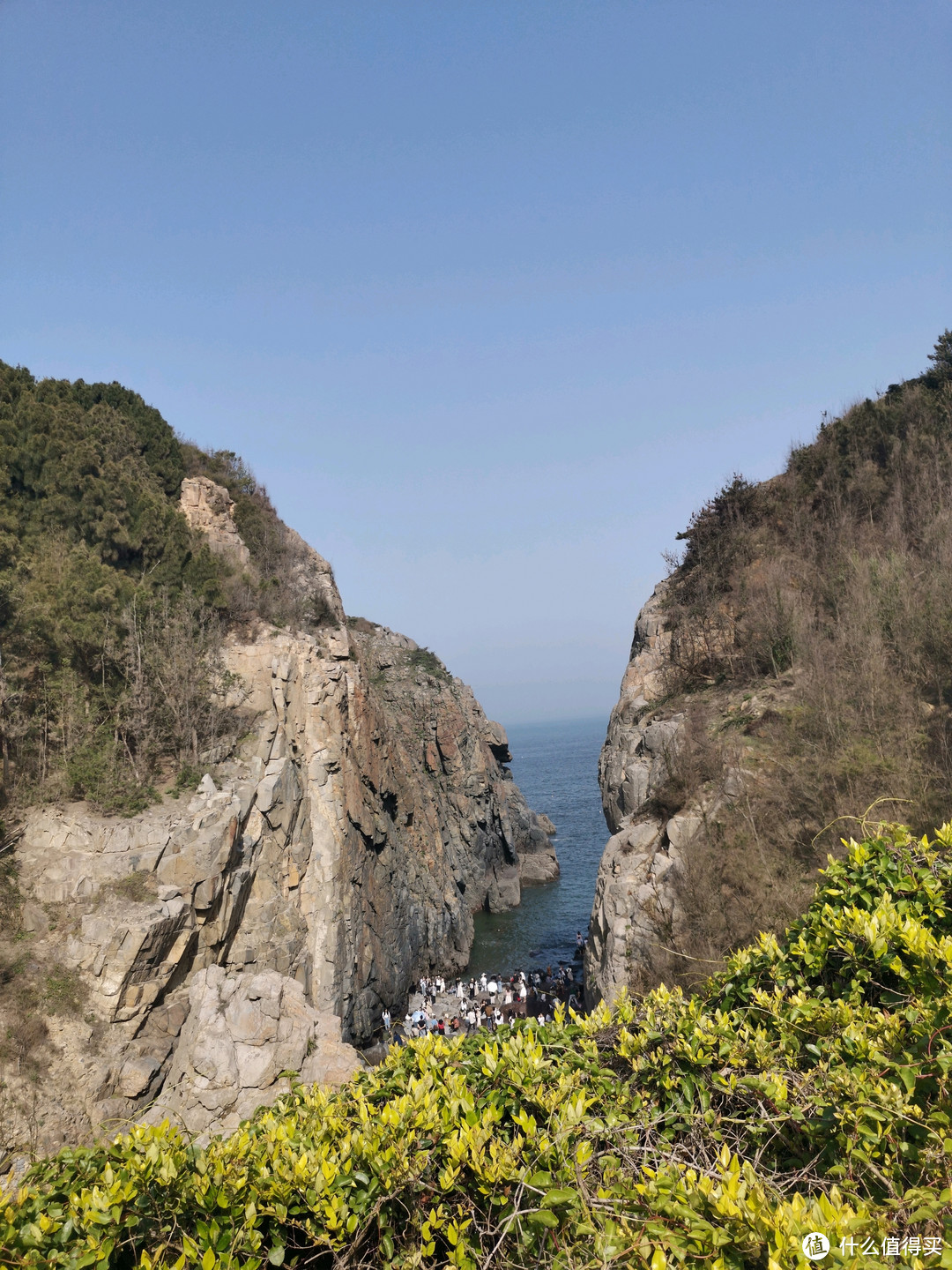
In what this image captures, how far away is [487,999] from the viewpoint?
86.9 ft


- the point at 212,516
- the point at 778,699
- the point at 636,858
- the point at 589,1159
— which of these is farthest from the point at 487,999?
the point at 589,1159

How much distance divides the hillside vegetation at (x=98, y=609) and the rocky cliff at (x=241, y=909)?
1.06m

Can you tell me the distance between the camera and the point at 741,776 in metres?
13.3

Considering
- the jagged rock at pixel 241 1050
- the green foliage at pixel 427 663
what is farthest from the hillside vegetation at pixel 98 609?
the green foliage at pixel 427 663

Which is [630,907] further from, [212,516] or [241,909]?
[212,516]

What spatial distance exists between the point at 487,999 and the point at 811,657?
20.1 m

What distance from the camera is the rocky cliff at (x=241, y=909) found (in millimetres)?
12320

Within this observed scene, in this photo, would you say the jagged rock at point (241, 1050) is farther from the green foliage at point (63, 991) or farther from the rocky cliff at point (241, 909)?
the green foliage at point (63, 991)

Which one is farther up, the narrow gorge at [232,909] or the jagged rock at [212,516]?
the jagged rock at [212,516]

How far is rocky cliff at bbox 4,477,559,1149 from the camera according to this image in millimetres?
12320

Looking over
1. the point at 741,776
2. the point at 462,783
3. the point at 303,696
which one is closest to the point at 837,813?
the point at 741,776

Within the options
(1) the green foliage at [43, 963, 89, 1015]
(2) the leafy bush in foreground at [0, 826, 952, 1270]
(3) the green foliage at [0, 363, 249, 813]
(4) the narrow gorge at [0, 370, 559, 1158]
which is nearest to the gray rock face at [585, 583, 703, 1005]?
(2) the leafy bush in foreground at [0, 826, 952, 1270]

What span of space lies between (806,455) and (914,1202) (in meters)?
25.4

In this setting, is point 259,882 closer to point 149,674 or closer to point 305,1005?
point 305,1005
